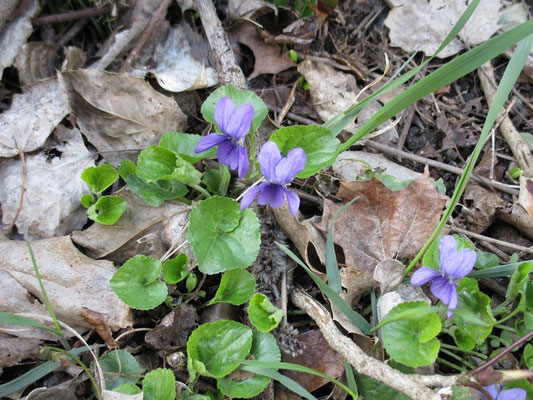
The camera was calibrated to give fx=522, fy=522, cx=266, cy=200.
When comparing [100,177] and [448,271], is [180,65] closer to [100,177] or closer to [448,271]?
[100,177]

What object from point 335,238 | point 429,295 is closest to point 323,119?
point 335,238

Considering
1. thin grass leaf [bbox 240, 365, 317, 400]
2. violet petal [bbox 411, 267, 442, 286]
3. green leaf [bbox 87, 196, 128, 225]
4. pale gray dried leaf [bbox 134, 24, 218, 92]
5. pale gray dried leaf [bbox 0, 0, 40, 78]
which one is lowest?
thin grass leaf [bbox 240, 365, 317, 400]

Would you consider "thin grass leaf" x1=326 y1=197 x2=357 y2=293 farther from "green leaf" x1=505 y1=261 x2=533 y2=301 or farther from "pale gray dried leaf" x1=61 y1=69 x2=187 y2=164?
"pale gray dried leaf" x1=61 y1=69 x2=187 y2=164

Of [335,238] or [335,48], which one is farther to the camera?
[335,48]

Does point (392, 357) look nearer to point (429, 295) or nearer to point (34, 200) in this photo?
point (429, 295)

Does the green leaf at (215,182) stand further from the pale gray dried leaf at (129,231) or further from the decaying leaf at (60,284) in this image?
the decaying leaf at (60,284)

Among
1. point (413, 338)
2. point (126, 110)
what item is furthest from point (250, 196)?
point (126, 110)

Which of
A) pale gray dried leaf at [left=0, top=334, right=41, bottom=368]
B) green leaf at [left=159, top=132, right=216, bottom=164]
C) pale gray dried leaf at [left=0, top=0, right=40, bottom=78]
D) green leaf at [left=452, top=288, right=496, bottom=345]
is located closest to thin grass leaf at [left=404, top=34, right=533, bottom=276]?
green leaf at [left=452, top=288, right=496, bottom=345]
